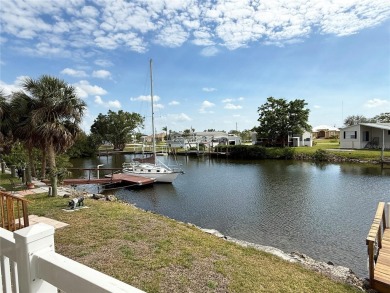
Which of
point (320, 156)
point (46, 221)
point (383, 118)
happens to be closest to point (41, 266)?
point (46, 221)

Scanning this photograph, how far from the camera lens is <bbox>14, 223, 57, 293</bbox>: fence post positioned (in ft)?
4.66

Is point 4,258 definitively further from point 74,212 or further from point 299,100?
point 299,100

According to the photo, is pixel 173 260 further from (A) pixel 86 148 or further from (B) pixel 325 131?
(B) pixel 325 131

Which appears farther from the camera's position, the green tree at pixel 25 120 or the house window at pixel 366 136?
the house window at pixel 366 136

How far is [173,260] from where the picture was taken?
520 cm

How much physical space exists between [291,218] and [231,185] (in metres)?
8.77

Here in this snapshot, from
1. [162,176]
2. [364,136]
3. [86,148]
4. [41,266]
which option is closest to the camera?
[41,266]

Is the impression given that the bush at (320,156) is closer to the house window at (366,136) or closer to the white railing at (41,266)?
the house window at (366,136)

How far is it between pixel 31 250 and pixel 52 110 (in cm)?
1291

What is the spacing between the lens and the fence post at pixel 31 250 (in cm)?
142

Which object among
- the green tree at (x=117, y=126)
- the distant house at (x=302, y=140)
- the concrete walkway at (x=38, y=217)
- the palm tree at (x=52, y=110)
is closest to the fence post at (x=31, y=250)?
the concrete walkway at (x=38, y=217)

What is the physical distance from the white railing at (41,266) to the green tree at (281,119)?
41.8 m

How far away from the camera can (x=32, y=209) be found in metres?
8.45

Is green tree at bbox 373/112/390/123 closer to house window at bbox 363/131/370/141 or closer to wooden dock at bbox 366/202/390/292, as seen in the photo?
house window at bbox 363/131/370/141
